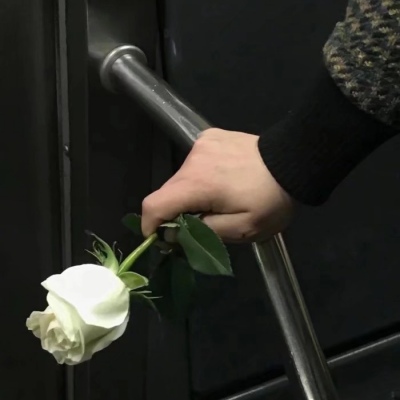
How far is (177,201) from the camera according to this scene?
1.53 feet

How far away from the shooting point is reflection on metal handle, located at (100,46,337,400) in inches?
20.1

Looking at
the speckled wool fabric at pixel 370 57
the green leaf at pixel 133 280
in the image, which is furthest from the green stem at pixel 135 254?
the speckled wool fabric at pixel 370 57

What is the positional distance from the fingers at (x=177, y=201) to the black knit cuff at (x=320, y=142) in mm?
46

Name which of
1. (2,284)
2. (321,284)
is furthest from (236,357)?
(2,284)

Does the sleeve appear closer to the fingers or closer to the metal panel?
the fingers

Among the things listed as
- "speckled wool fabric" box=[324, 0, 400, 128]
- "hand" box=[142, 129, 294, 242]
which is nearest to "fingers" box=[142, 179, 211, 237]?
"hand" box=[142, 129, 294, 242]

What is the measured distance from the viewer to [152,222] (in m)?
0.47

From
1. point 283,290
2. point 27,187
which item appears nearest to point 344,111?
point 283,290

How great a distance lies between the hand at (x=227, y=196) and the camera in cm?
46

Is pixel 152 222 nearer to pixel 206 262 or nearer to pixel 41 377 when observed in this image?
pixel 206 262

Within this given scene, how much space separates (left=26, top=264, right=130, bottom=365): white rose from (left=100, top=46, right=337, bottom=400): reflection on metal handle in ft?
0.43

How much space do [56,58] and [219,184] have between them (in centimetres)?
25

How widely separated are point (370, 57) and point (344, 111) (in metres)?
0.04

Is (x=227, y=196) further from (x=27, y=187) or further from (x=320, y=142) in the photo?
(x=27, y=187)
